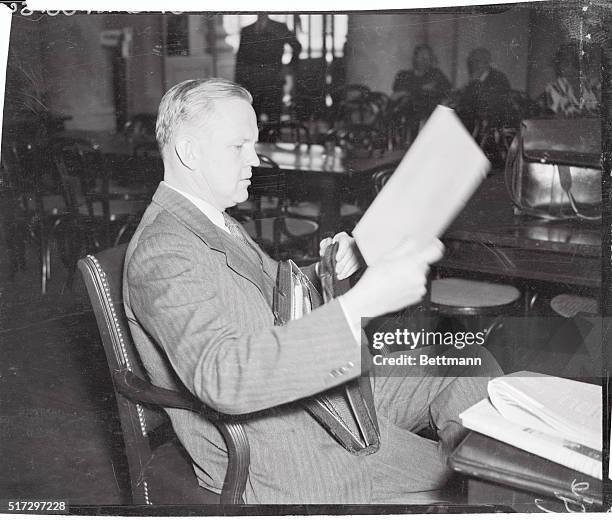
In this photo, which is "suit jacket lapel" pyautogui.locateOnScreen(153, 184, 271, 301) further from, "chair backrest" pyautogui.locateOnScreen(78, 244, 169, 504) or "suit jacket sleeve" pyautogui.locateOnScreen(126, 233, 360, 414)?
"chair backrest" pyautogui.locateOnScreen(78, 244, 169, 504)

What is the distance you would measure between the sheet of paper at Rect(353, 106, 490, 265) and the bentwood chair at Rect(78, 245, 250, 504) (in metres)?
0.49

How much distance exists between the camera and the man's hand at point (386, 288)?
1158 mm

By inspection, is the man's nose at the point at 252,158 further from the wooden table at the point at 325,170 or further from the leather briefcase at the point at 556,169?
the leather briefcase at the point at 556,169

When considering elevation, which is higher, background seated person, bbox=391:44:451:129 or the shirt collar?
background seated person, bbox=391:44:451:129

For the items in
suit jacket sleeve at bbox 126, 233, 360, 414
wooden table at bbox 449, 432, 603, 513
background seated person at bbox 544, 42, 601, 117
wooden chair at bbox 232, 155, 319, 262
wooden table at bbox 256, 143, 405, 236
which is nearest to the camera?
wooden table at bbox 449, 432, 603, 513

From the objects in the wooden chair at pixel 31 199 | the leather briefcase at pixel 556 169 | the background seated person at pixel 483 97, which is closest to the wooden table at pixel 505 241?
the leather briefcase at pixel 556 169

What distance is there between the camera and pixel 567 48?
150 centimetres

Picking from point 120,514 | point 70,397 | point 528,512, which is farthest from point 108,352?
point 528,512

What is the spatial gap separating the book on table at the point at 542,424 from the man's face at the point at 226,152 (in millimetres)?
643

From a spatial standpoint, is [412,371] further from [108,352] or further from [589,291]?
[108,352]

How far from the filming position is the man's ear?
1301 mm

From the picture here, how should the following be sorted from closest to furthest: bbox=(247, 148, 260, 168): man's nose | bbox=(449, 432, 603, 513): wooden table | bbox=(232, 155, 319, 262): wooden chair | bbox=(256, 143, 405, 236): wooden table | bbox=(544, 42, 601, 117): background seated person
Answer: bbox=(449, 432, 603, 513): wooden table, bbox=(247, 148, 260, 168): man's nose, bbox=(544, 42, 601, 117): background seated person, bbox=(232, 155, 319, 262): wooden chair, bbox=(256, 143, 405, 236): wooden table

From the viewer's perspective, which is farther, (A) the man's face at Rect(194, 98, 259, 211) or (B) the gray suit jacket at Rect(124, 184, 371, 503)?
(A) the man's face at Rect(194, 98, 259, 211)

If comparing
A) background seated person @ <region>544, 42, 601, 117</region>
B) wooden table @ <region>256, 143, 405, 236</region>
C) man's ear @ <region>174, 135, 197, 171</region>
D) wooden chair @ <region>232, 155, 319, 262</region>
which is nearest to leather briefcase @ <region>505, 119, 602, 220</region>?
background seated person @ <region>544, 42, 601, 117</region>
